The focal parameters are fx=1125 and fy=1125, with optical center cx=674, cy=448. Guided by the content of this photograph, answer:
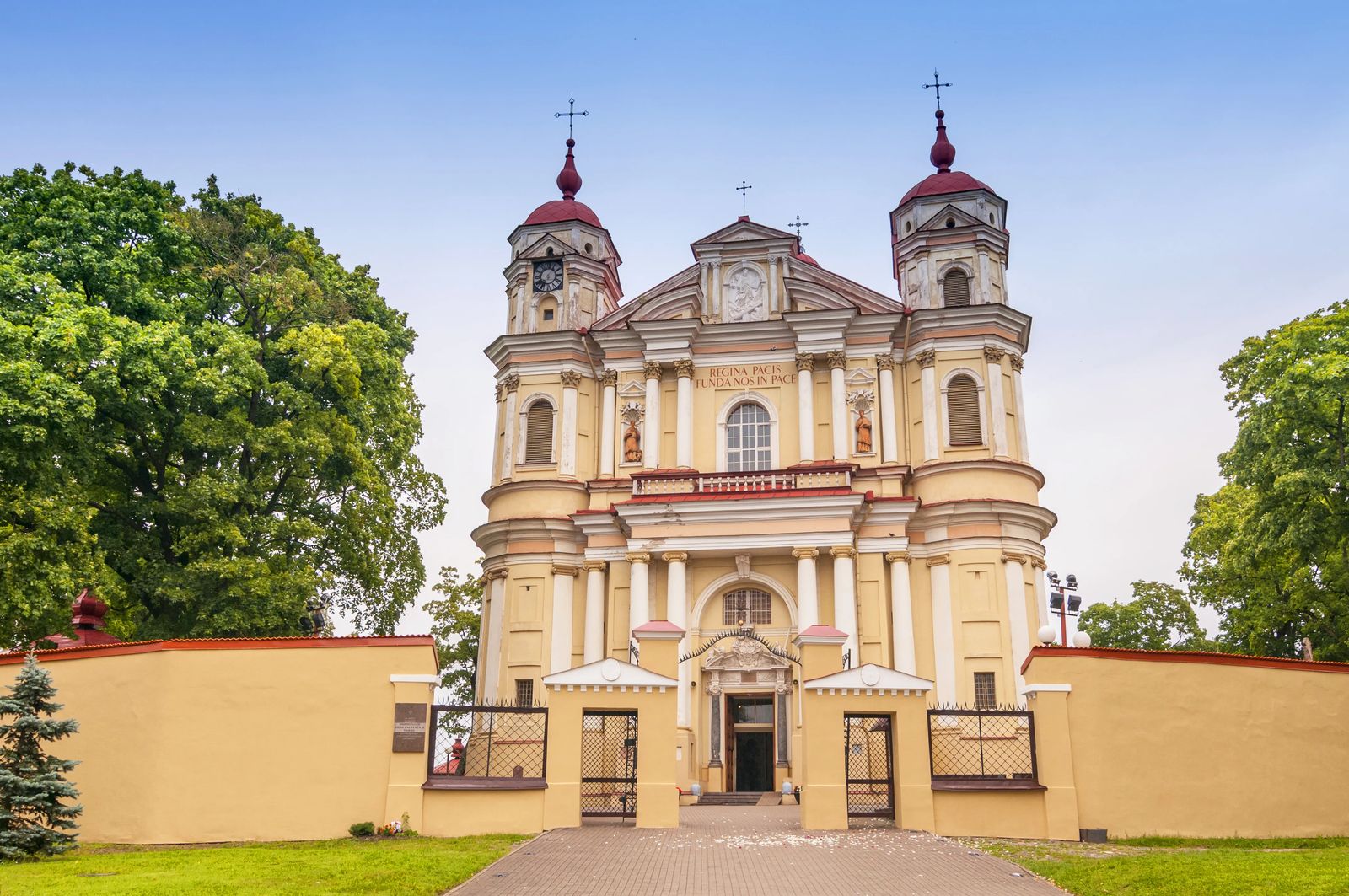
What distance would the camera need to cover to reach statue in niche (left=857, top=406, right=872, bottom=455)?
95.6 feet

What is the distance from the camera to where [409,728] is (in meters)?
15.8

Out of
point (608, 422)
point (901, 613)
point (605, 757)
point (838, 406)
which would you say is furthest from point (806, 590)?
point (608, 422)

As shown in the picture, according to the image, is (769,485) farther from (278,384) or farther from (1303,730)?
(1303,730)

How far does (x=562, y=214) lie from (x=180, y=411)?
44.2 ft

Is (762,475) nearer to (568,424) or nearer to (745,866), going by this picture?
(568,424)

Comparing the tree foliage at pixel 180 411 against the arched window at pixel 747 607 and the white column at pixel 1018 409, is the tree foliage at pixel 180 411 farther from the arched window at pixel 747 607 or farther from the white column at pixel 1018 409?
the white column at pixel 1018 409

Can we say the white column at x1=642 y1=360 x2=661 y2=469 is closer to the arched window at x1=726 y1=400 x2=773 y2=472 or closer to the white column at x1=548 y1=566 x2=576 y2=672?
the arched window at x1=726 y1=400 x2=773 y2=472

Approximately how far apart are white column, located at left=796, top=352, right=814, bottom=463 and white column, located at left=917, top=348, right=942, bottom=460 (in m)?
2.90

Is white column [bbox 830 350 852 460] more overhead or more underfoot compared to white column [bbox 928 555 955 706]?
more overhead

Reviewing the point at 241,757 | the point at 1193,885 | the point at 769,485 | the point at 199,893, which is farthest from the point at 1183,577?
the point at 199,893

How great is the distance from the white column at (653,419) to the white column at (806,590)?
5.03 meters

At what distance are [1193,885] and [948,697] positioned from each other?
51.6 feet

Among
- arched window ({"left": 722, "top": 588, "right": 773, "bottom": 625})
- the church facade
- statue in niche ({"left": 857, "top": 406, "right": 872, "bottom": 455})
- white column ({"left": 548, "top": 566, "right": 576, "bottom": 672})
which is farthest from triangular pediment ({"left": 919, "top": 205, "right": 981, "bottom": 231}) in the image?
white column ({"left": 548, "top": 566, "right": 576, "bottom": 672})

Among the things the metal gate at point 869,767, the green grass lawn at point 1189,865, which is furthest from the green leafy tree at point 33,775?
the green grass lawn at point 1189,865
